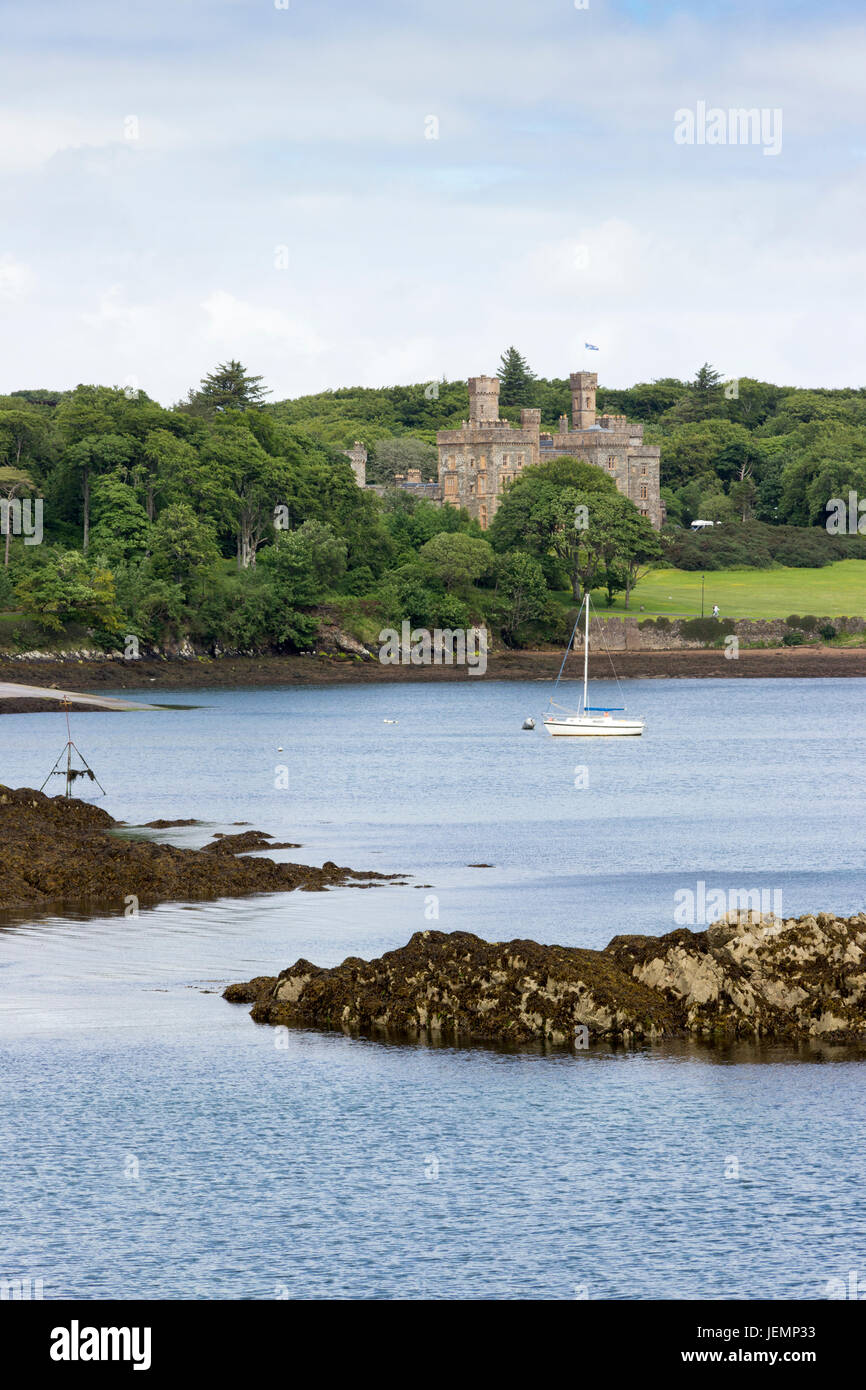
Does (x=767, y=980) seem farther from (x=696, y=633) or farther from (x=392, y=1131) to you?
(x=696, y=633)

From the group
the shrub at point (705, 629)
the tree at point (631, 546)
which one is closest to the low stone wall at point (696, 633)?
the shrub at point (705, 629)

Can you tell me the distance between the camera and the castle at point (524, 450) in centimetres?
16600

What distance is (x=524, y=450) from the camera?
167 metres

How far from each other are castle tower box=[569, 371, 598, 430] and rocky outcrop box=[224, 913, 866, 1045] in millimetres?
154150

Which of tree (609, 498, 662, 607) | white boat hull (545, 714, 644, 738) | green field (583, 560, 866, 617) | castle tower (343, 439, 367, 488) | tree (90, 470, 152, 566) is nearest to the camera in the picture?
white boat hull (545, 714, 644, 738)

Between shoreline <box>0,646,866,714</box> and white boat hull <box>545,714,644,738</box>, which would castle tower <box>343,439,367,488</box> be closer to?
shoreline <box>0,646,866,714</box>

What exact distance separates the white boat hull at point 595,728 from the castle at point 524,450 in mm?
79359

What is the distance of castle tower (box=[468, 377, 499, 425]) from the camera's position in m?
169

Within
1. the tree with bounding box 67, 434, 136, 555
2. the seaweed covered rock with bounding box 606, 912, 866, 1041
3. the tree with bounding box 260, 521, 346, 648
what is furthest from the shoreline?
the seaweed covered rock with bounding box 606, 912, 866, 1041

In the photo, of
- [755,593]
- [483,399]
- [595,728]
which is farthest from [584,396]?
[595,728]

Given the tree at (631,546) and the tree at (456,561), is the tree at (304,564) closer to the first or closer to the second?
the tree at (456,561)

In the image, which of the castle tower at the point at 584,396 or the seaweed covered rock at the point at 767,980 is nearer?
the seaweed covered rock at the point at 767,980

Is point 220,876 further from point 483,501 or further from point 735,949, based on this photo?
point 483,501
